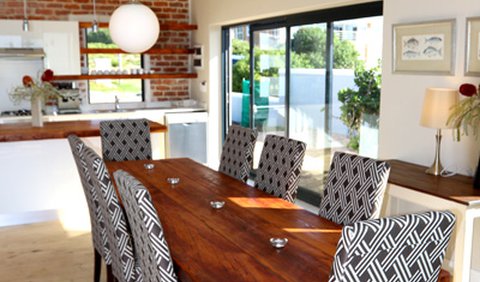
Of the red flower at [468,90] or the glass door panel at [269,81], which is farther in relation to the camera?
the glass door panel at [269,81]

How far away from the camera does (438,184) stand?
3.26 m

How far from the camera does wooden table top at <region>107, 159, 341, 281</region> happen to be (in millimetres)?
1992

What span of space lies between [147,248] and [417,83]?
261cm

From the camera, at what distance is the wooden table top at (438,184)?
2.98 meters

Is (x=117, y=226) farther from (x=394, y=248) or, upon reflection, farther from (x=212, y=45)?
(x=212, y=45)

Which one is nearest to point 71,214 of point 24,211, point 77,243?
point 24,211

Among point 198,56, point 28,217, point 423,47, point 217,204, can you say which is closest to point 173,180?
point 217,204

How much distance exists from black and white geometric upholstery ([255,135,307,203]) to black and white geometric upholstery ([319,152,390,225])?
368 mm

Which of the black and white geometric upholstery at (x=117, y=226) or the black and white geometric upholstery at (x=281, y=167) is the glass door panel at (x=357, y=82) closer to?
the black and white geometric upholstery at (x=281, y=167)

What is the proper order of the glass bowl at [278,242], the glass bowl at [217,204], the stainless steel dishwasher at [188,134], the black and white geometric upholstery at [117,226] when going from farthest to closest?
the stainless steel dishwasher at [188,134] < the glass bowl at [217,204] < the black and white geometric upholstery at [117,226] < the glass bowl at [278,242]

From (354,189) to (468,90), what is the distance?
1.02 meters

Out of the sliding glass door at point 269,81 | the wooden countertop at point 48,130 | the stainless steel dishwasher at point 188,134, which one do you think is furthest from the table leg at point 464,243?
the stainless steel dishwasher at point 188,134

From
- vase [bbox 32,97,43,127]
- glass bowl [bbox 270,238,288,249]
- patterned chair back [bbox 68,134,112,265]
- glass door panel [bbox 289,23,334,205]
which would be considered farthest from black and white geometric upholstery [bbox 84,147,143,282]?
glass door panel [bbox 289,23,334,205]

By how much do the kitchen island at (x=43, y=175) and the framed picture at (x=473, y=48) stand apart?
2920 mm
